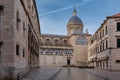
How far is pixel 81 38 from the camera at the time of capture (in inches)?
3824

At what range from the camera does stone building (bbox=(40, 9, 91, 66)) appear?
90688mm

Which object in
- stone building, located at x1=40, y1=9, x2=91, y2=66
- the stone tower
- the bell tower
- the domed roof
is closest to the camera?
stone building, located at x1=40, y1=9, x2=91, y2=66

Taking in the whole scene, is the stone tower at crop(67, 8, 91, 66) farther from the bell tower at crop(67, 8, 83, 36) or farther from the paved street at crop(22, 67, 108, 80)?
the paved street at crop(22, 67, 108, 80)

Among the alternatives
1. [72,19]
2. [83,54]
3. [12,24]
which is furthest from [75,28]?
[12,24]

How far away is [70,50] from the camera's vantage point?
94.1m

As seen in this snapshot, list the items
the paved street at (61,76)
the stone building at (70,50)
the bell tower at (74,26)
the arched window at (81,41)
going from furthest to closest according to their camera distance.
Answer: the bell tower at (74,26) < the arched window at (81,41) < the stone building at (70,50) < the paved street at (61,76)

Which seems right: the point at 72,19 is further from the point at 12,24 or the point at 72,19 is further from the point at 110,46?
the point at 12,24

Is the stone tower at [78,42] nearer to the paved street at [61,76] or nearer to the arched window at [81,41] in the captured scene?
the arched window at [81,41]

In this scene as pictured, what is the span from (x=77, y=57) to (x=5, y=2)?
7988 centimetres

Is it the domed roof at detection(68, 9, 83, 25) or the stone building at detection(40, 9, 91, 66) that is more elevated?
the domed roof at detection(68, 9, 83, 25)

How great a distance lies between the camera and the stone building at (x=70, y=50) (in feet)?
298

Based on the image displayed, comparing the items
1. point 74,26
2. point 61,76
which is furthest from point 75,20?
point 61,76

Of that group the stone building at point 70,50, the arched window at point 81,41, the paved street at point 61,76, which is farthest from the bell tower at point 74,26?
the paved street at point 61,76

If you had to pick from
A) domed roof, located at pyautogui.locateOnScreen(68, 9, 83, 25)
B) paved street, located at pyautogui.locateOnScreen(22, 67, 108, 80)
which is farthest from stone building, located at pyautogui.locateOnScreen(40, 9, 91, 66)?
paved street, located at pyautogui.locateOnScreen(22, 67, 108, 80)
